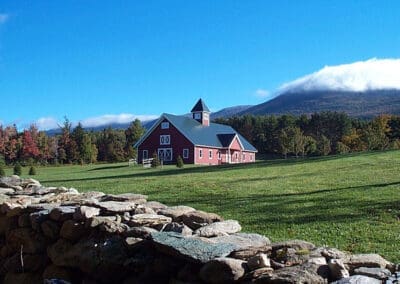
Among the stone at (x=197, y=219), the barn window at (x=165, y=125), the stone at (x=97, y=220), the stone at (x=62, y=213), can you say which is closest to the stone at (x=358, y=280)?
the stone at (x=197, y=219)

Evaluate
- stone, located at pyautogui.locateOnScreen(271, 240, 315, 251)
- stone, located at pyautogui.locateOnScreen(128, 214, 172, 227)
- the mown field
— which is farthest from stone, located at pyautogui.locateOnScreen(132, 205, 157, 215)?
stone, located at pyautogui.locateOnScreen(271, 240, 315, 251)

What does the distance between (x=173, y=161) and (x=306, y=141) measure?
28.4 meters

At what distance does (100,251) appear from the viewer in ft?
19.3

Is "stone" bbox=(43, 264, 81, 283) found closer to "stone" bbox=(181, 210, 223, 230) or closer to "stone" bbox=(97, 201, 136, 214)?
"stone" bbox=(97, 201, 136, 214)

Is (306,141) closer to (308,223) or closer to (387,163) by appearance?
(387,163)

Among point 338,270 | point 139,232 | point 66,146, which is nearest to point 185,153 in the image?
point 66,146

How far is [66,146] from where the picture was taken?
74.9 m

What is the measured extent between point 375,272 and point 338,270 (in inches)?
11.6

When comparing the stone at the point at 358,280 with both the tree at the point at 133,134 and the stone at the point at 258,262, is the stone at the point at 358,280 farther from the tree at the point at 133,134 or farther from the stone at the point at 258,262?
the tree at the point at 133,134

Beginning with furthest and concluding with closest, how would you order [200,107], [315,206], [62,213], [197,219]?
1. [200,107]
2. [315,206]
3. [62,213]
4. [197,219]

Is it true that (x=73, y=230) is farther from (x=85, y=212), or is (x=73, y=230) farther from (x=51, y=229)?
(x=51, y=229)

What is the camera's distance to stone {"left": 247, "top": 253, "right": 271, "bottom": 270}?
4395 millimetres

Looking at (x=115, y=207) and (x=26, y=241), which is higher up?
(x=115, y=207)

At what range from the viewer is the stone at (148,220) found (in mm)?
6148
